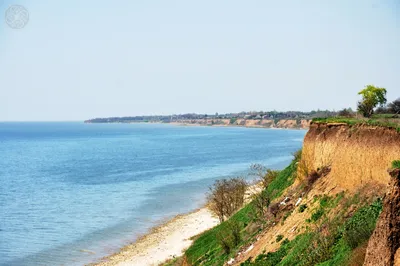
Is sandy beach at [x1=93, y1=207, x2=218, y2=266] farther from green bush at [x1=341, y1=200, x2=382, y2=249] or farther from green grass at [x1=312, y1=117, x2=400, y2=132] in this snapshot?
green bush at [x1=341, y1=200, x2=382, y2=249]

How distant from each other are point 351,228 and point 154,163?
353 feet

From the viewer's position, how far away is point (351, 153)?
84.9 ft

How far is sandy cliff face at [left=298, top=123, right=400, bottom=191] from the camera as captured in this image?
74.6 feet

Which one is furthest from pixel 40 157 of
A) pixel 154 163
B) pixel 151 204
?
pixel 151 204

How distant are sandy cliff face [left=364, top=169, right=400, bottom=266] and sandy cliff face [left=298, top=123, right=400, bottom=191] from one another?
8420 mm

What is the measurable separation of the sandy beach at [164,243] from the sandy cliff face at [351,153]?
62.2 ft

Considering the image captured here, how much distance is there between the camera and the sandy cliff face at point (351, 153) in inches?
896

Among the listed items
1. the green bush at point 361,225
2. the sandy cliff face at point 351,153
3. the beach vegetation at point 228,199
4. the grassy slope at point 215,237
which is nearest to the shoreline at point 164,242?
the beach vegetation at point 228,199

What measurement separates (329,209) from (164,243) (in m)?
27.8

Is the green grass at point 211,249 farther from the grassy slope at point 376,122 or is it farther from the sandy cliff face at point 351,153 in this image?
the grassy slope at point 376,122

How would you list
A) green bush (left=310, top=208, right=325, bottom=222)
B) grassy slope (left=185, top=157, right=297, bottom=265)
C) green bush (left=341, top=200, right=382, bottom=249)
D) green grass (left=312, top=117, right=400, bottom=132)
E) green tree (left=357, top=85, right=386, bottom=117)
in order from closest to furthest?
green bush (left=341, top=200, right=382, bottom=249)
green grass (left=312, top=117, right=400, bottom=132)
green bush (left=310, top=208, right=325, bottom=222)
grassy slope (left=185, top=157, right=297, bottom=265)
green tree (left=357, top=85, right=386, bottom=117)

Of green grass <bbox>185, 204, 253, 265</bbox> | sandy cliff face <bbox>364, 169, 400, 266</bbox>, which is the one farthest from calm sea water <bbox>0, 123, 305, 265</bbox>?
sandy cliff face <bbox>364, 169, 400, 266</bbox>

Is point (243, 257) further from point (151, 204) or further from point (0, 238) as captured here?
point (151, 204)

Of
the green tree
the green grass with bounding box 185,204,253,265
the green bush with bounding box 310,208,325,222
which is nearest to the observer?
the green bush with bounding box 310,208,325,222
